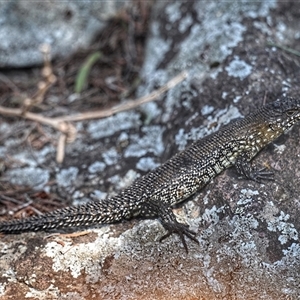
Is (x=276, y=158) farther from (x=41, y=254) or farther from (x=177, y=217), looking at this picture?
(x=41, y=254)

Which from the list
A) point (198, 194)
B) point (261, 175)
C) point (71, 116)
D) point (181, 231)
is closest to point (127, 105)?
point (71, 116)

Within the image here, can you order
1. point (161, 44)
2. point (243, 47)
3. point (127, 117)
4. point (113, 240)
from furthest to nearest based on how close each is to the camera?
point (161, 44)
point (127, 117)
point (243, 47)
point (113, 240)

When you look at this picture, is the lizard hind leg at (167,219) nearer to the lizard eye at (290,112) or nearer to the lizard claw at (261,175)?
the lizard claw at (261,175)

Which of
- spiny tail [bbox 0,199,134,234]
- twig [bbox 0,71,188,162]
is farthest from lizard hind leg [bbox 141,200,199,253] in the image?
twig [bbox 0,71,188,162]

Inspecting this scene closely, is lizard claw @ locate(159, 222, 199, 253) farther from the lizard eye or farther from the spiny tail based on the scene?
the lizard eye

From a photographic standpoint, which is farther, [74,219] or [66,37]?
[66,37]

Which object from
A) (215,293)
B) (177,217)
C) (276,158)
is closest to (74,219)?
(177,217)

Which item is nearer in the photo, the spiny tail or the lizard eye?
the spiny tail
